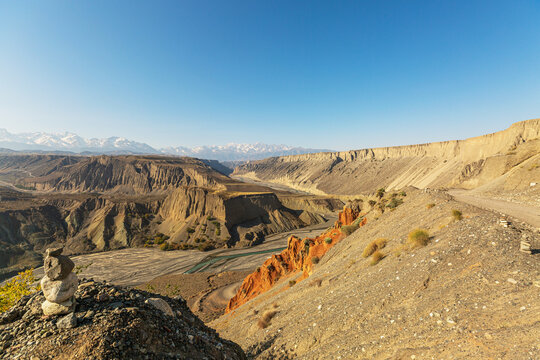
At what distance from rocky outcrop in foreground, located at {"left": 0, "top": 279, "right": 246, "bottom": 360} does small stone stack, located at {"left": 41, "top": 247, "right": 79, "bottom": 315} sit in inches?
13.3

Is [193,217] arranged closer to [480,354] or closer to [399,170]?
[480,354]

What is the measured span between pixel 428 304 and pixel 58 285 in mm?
14143

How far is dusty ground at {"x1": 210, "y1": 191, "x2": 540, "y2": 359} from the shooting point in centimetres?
682

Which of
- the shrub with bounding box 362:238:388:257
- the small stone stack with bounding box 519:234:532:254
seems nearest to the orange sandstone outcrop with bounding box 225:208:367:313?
the shrub with bounding box 362:238:388:257

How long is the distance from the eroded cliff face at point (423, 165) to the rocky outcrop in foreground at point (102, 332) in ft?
149

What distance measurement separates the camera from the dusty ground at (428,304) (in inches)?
269

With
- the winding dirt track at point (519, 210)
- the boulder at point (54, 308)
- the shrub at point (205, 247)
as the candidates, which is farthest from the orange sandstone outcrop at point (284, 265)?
the shrub at point (205, 247)

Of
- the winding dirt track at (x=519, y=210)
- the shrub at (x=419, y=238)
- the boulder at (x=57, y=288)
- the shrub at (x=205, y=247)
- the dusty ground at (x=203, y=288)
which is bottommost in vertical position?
the shrub at (x=205, y=247)

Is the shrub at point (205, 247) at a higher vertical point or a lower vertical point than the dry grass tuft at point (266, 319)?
lower

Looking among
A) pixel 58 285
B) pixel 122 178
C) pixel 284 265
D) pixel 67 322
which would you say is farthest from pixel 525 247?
pixel 122 178

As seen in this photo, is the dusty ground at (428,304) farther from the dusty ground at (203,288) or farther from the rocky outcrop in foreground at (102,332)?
the dusty ground at (203,288)

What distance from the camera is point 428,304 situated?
9141 millimetres

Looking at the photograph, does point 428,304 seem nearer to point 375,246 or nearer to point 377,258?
point 377,258

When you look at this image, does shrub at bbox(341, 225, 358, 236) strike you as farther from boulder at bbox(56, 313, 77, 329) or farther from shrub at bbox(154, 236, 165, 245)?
shrub at bbox(154, 236, 165, 245)
